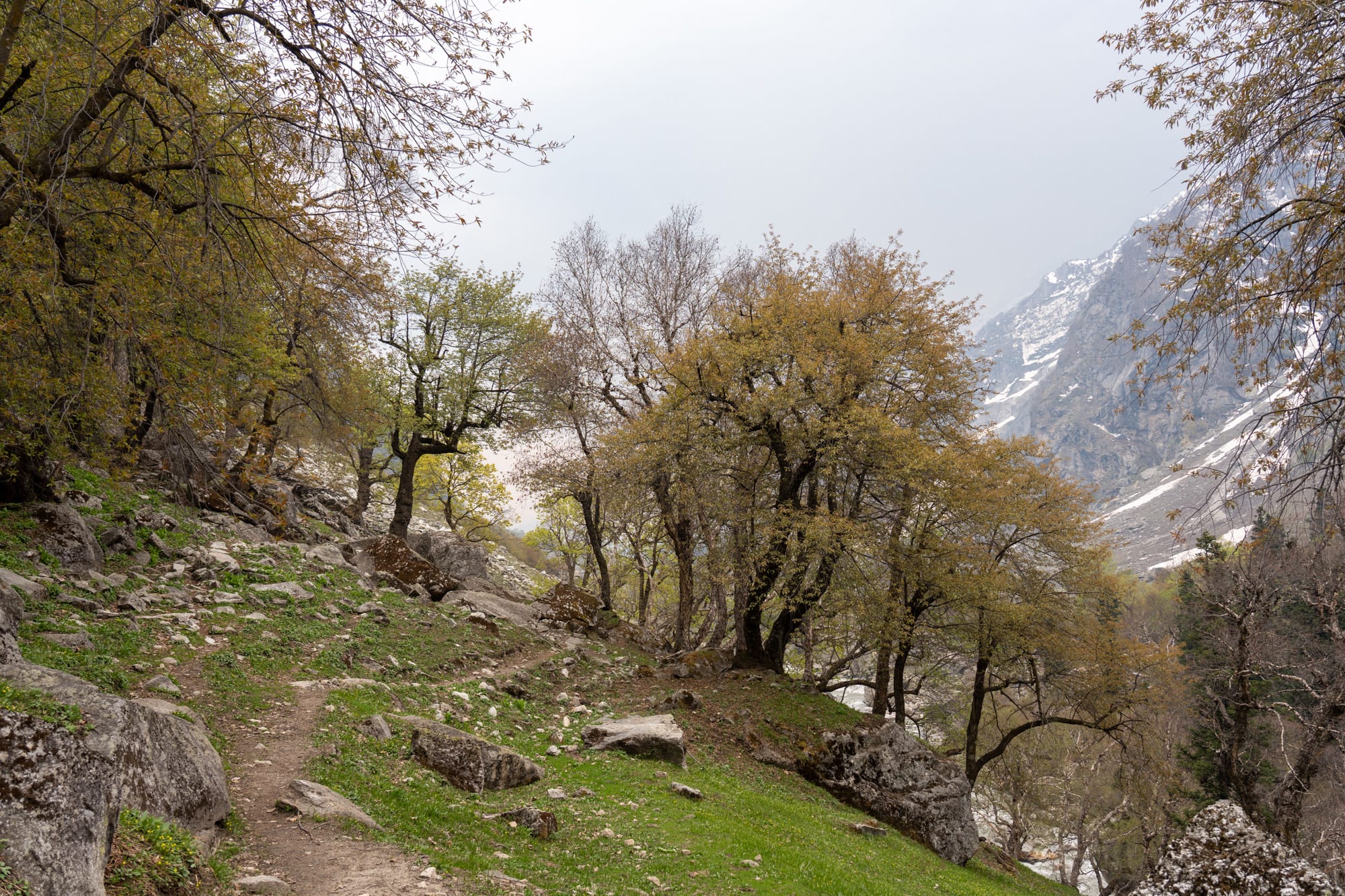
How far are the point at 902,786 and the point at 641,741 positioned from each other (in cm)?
840

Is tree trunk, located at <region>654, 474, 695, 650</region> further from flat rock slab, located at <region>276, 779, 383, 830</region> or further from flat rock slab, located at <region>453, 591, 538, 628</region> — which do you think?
flat rock slab, located at <region>276, 779, 383, 830</region>

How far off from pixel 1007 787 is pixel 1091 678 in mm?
14612

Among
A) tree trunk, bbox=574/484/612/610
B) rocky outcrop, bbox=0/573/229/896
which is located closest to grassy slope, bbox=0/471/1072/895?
rocky outcrop, bbox=0/573/229/896

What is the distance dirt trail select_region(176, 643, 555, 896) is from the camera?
6254mm

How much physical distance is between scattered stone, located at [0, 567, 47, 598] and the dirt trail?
344 cm

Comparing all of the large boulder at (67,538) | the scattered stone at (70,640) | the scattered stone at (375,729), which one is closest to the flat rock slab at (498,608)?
the large boulder at (67,538)

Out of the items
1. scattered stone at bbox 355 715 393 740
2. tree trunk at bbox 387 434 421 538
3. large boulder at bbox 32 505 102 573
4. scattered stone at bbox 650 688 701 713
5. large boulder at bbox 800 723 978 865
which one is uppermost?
tree trunk at bbox 387 434 421 538

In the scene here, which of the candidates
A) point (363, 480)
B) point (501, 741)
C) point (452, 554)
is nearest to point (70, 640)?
point (501, 741)

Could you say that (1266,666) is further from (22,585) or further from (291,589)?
(22,585)

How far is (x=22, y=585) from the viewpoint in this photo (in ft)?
31.4

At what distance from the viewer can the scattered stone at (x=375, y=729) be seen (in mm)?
10102

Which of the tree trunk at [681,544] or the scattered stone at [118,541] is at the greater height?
the tree trunk at [681,544]

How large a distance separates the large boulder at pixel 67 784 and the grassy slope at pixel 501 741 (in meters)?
3.36

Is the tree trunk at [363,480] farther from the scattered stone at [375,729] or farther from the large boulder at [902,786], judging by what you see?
the large boulder at [902,786]
